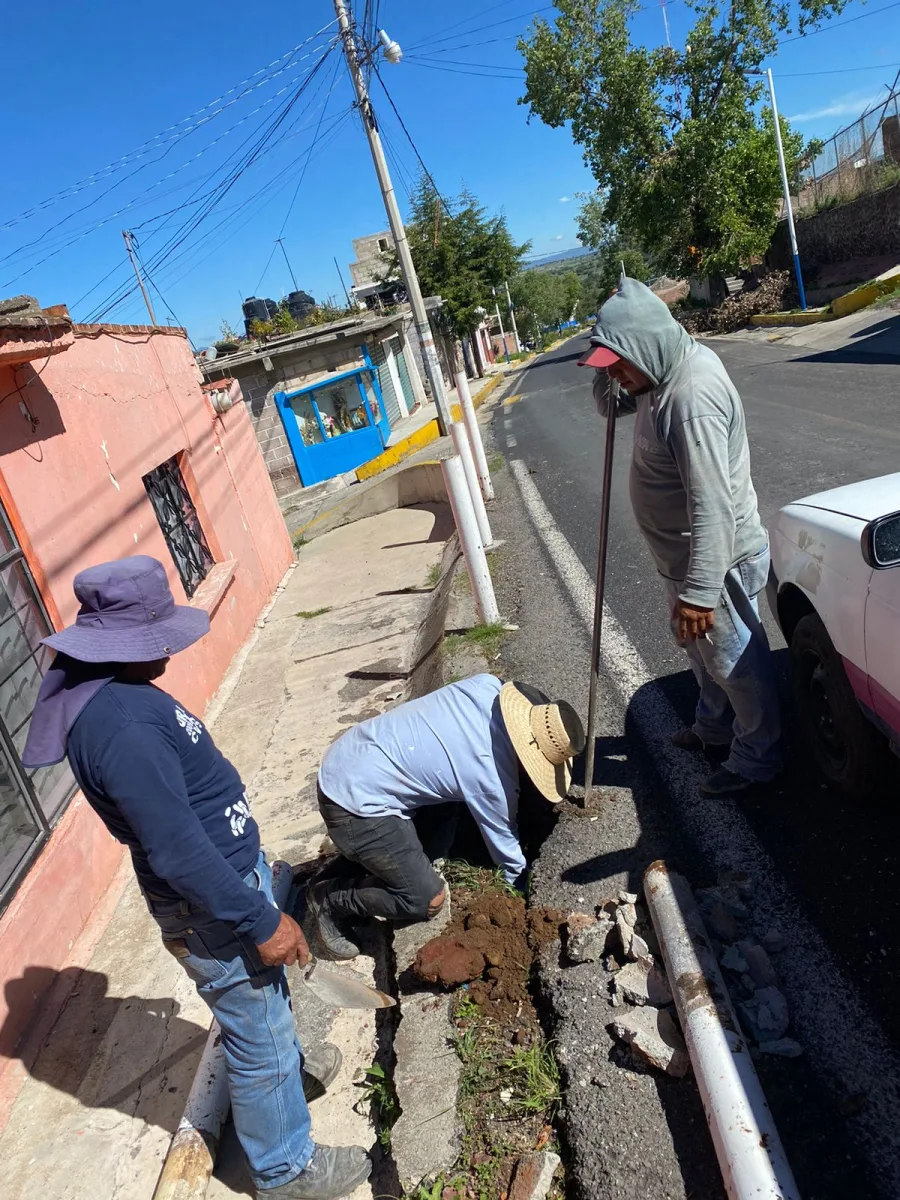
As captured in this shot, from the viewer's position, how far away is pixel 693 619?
3.02 m

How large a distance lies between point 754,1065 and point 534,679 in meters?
2.86

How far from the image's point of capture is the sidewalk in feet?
9.30

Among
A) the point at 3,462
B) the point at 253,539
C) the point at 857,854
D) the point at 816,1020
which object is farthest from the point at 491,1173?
the point at 253,539

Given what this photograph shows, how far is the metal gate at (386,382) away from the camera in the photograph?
2494cm

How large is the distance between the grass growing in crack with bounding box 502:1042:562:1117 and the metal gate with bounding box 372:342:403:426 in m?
23.1

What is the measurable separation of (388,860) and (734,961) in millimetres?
1320

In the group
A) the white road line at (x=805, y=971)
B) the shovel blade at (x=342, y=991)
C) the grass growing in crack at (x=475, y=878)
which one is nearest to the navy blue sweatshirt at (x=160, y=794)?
the shovel blade at (x=342, y=991)

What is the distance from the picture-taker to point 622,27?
2864 centimetres

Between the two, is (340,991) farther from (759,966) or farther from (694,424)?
(694,424)

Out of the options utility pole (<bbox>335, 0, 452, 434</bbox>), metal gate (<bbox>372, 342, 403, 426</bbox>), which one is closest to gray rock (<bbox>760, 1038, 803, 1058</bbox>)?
utility pole (<bbox>335, 0, 452, 434</bbox>)

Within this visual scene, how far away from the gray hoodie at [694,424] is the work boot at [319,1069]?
206 centimetres

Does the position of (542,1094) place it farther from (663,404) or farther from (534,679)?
(534,679)

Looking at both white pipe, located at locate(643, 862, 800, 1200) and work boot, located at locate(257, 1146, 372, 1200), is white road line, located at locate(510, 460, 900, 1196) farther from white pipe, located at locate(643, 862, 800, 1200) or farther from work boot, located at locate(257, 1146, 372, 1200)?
work boot, located at locate(257, 1146, 372, 1200)

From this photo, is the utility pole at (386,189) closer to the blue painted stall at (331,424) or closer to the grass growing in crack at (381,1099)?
the blue painted stall at (331,424)
